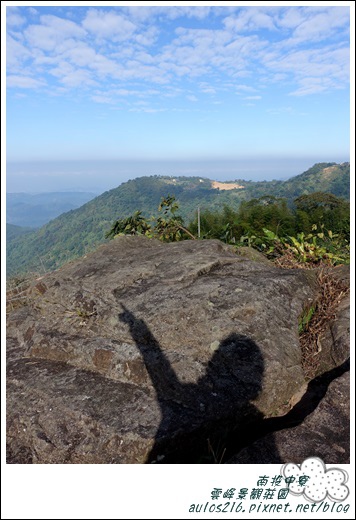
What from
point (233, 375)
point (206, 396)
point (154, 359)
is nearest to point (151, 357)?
point (154, 359)

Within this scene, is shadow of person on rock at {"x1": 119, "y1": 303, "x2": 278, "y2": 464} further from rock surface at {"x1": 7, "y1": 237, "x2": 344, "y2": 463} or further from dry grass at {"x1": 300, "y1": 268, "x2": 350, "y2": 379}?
dry grass at {"x1": 300, "y1": 268, "x2": 350, "y2": 379}

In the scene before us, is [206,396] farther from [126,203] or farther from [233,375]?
[126,203]

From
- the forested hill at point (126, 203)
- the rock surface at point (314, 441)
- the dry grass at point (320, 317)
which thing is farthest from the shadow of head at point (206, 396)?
the forested hill at point (126, 203)

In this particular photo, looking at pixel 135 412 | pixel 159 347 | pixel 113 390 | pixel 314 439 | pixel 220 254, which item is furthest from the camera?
pixel 220 254

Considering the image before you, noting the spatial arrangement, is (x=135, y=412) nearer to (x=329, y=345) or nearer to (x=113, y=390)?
(x=113, y=390)

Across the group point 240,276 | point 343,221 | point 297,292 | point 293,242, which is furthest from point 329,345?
point 343,221

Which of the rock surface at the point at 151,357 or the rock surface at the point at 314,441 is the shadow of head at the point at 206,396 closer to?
the rock surface at the point at 151,357
